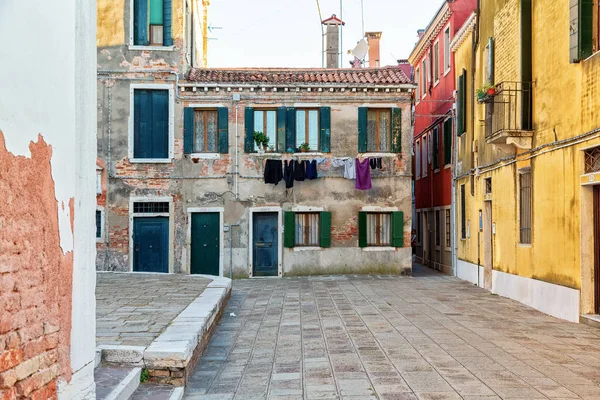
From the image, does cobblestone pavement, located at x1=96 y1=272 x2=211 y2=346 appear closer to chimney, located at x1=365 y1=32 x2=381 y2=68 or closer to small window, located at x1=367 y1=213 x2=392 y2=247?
small window, located at x1=367 y1=213 x2=392 y2=247

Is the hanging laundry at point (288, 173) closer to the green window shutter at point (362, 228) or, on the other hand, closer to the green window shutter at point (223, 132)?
the green window shutter at point (223, 132)

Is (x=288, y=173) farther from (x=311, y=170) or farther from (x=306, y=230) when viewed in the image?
(x=306, y=230)

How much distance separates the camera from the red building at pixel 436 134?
821 inches

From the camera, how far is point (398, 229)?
20.0 m

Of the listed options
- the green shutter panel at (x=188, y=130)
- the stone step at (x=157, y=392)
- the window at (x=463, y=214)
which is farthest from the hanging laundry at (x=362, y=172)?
the stone step at (x=157, y=392)

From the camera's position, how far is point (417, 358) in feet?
26.0

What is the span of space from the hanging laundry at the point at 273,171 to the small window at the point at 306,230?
135cm

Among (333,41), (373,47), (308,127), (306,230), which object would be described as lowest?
(306,230)

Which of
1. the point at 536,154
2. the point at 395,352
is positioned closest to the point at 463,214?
the point at 536,154

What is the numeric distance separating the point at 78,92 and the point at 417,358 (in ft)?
16.4

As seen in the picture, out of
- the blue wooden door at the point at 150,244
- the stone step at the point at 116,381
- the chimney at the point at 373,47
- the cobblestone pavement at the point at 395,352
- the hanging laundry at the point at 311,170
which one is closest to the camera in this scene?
the stone step at the point at 116,381

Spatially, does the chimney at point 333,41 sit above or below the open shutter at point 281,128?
above

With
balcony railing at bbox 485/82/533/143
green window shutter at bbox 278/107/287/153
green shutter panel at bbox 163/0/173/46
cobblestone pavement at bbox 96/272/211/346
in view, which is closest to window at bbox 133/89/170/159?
green shutter panel at bbox 163/0/173/46

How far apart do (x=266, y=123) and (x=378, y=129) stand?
346cm
